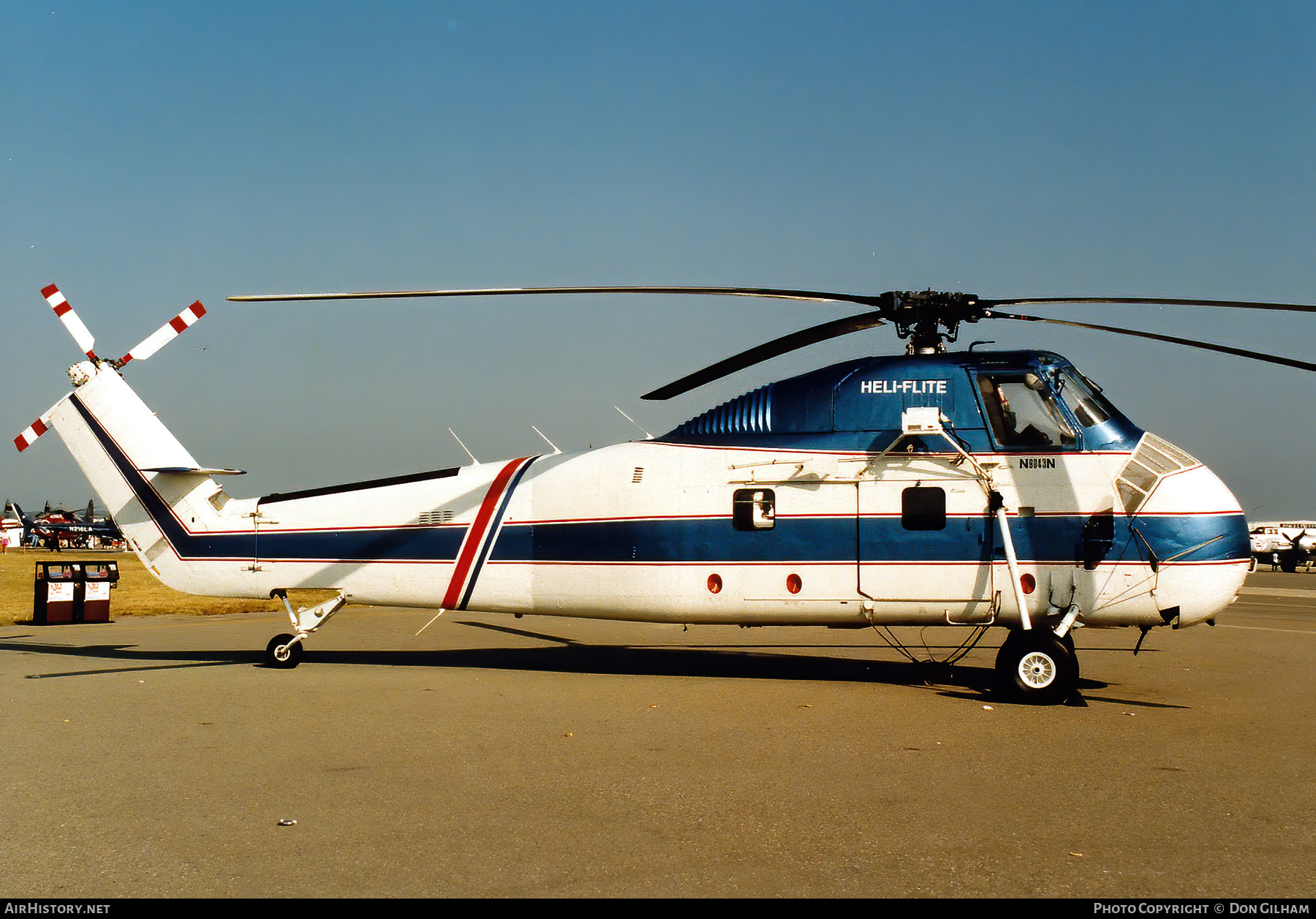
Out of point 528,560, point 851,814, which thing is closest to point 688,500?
point 528,560

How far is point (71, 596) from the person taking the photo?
2005 cm

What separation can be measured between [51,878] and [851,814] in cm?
435

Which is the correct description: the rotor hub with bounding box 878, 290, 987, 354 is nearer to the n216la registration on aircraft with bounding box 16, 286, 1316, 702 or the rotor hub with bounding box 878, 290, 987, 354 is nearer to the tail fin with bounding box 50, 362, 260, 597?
the n216la registration on aircraft with bounding box 16, 286, 1316, 702

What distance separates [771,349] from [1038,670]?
4.52 metres

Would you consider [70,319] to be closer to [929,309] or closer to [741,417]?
[741,417]

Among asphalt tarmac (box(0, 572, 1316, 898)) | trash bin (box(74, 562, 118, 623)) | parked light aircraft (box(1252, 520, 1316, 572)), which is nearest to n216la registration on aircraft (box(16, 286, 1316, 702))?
asphalt tarmac (box(0, 572, 1316, 898))

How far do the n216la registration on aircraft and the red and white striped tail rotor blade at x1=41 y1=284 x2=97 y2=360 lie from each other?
153 inches

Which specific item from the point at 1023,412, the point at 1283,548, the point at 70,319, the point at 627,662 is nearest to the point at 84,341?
the point at 70,319

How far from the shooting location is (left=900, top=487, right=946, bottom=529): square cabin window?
11.0 metres

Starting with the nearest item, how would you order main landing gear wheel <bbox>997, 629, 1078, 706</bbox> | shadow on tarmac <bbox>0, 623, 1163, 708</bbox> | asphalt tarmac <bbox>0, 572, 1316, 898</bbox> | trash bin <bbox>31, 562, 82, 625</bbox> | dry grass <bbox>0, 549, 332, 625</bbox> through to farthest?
asphalt tarmac <bbox>0, 572, 1316, 898</bbox>, main landing gear wheel <bbox>997, 629, 1078, 706</bbox>, shadow on tarmac <bbox>0, 623, 1163, 708</bbox>, trash bin <bbox>31, 562, 82, 625</bbox>, dry grass <bbox>0, 549, 332, 625</bbox>

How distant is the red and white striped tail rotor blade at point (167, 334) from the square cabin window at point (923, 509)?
10054 mm

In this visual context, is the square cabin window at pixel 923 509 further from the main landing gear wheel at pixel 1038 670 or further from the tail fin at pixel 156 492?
the tail fin at pixel 156 492

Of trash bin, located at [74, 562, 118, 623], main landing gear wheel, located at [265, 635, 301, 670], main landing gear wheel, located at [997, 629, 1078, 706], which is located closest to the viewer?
main landing gear wheel, located at [997, 629, 1078, 706]

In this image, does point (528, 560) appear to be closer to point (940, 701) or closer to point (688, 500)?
point (688, 500)
